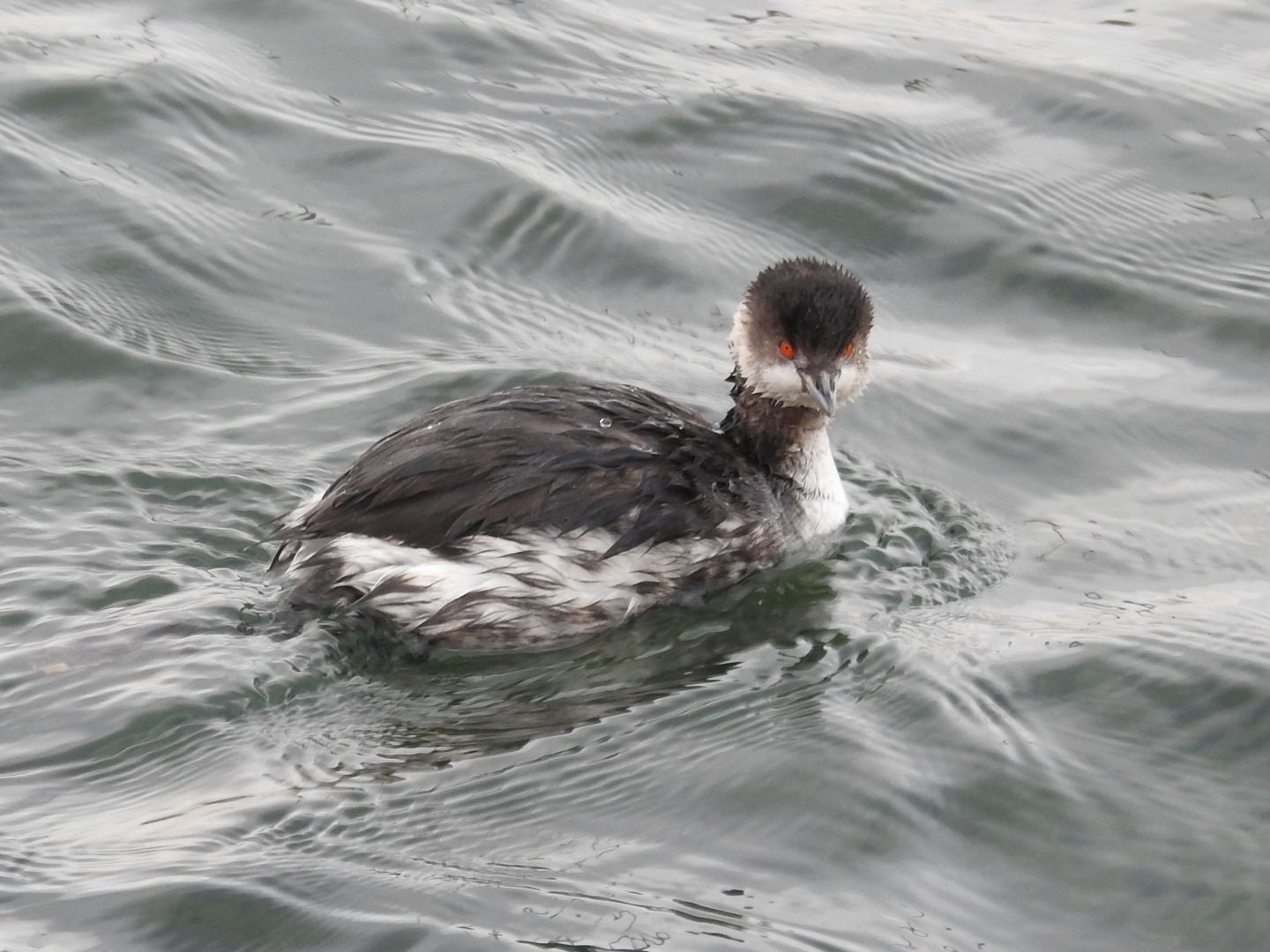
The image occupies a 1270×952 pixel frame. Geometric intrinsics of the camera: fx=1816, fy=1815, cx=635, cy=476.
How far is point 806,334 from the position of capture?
650 centimetres

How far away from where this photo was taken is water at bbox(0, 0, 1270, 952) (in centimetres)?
496

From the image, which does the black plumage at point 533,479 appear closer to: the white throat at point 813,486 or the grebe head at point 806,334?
the white throat at point 813,486

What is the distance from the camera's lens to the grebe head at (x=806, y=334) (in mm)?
6484

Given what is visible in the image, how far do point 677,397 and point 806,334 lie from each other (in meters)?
1.45

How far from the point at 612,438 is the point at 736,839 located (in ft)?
5.58

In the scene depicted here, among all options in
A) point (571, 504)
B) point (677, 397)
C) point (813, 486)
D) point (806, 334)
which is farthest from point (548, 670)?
point (677, 397)

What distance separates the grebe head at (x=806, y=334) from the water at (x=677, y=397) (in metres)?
0.69

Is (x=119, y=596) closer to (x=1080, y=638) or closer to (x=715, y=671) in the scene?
(x=715, y=671)

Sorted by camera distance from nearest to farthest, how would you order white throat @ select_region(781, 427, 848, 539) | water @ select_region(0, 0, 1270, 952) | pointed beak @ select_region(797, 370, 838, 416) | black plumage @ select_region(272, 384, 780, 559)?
water @ select_region(0, 0, 1270, 952)
black plumage @ select_region(272, 384, 780, 559)
pointed beak @ select_region(797, 370, 838, 416)
white throat @ select_region(781, 427, 848, 539)

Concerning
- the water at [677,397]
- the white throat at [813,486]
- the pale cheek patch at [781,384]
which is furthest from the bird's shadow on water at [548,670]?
the pale cheek patch at [781,384]

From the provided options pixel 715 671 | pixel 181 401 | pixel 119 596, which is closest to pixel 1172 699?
pixel 715 671

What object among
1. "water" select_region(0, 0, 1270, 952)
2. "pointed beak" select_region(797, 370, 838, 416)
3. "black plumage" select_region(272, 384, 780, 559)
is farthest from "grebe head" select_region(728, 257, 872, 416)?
"water" select_region(0, 0, 1270, 952)

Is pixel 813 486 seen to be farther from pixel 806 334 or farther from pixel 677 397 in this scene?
pixel 677 397

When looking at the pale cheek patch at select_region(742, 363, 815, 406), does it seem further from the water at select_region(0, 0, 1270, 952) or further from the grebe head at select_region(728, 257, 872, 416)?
the water at select_region(0, 0, 1270, 952)
